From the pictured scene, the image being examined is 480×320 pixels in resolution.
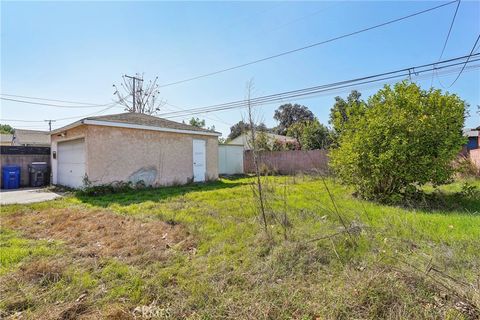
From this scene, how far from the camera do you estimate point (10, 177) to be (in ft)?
34.5

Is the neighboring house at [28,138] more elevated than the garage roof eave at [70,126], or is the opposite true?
the neighboring house at [28,138]

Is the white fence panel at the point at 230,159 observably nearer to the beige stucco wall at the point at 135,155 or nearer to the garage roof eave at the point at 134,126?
the beige stucco wall at the point at 135,155

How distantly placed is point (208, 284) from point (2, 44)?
31.0 ft

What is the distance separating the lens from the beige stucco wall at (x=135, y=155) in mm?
8656

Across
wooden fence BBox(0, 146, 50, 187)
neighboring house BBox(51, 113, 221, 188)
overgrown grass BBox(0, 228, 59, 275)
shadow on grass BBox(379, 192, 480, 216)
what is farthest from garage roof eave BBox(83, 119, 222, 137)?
shadow on grass BBox(379, 192, 480, 216)

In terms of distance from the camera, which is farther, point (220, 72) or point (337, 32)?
point (220, 72)

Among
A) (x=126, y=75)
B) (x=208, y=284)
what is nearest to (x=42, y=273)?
(x=208, y=284)

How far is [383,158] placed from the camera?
6133 mm

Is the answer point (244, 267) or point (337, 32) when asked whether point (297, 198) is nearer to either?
point (244, 267)

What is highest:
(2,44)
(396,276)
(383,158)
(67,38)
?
(67,38)

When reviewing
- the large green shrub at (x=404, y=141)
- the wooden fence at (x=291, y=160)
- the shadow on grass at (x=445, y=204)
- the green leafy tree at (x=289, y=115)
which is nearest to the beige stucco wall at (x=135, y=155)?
the wooden fence at (x=291, y=160)

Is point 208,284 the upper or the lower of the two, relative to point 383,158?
lower

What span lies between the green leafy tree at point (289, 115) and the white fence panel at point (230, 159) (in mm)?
20701

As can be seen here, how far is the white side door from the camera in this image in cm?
1186
